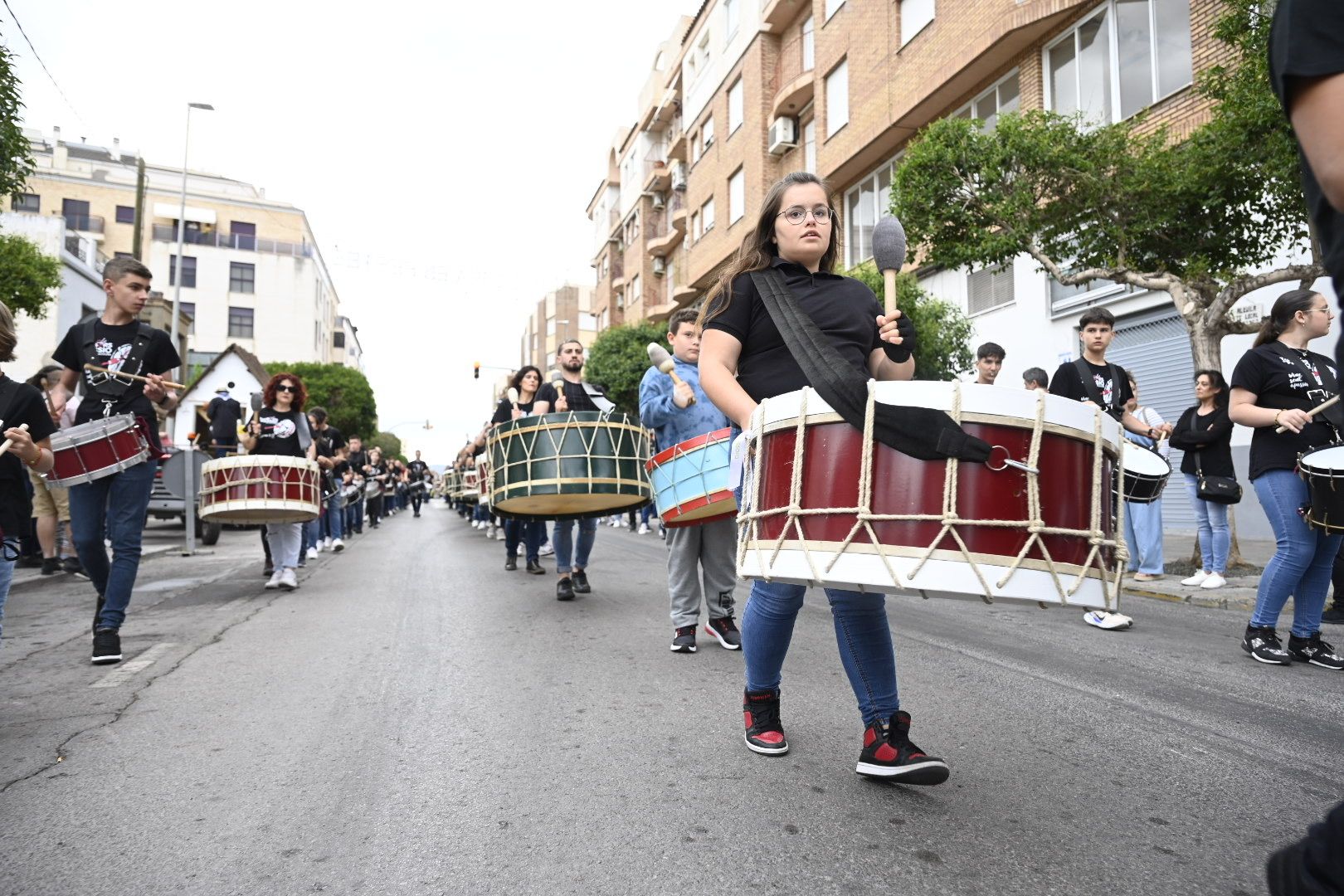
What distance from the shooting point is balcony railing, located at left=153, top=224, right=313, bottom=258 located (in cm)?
6150

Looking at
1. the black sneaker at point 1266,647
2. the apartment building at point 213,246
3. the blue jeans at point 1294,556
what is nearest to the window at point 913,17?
the blue jeans at point 1294,556

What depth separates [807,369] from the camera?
2.53 m

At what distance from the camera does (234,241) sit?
63375mm

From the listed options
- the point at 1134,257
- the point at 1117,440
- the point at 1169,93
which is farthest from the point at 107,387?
the point at 1169,93

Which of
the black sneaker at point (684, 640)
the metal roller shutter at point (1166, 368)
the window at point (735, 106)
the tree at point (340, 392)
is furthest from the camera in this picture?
the tree at point (340, 392)

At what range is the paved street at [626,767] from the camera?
2.40 m

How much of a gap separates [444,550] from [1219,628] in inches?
401

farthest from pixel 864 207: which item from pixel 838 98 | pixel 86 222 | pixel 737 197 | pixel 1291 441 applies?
pixel 86 222

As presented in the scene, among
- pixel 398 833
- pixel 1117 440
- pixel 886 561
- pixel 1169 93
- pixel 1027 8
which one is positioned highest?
pixel 1027 8

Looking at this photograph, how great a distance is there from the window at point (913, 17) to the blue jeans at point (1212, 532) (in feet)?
51.1

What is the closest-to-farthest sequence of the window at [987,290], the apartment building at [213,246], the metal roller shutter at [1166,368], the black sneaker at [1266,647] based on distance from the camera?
the black sneaker at [1266,647] < the metal roller shutter at [1166,368] < the window at [987,290] < the apartment building at [213,246]

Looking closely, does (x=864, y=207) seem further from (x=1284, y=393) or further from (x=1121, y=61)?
(x=1284, y=393)

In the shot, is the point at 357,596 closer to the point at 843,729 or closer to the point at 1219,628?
the point at 843,729

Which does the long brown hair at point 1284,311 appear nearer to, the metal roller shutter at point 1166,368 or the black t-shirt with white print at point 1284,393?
the black t-shirt with white print at point 1284,393
